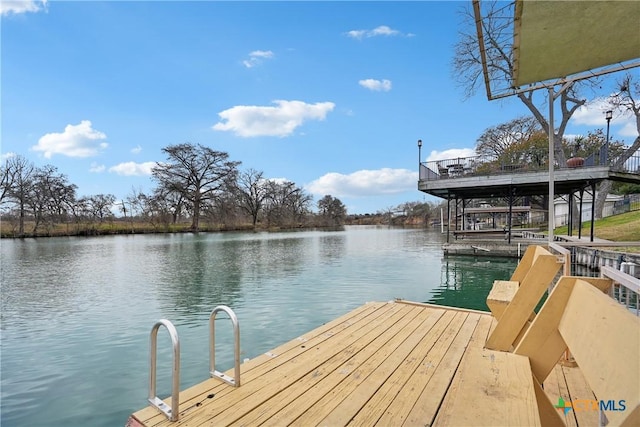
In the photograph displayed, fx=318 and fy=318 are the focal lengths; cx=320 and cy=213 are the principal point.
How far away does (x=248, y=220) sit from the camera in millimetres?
47594

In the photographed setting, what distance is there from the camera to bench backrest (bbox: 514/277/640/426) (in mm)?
918

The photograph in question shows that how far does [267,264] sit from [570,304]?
11777 mm

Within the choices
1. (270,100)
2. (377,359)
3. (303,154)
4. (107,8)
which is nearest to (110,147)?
(270,100)

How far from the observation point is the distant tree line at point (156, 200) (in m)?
30.0

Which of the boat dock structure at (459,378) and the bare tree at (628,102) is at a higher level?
the bare tree at (628,102)

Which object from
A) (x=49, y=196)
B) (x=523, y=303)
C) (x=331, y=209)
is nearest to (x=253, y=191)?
(x=331, y=209)

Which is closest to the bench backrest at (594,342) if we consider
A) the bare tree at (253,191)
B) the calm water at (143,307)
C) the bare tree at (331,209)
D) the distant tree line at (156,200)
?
the calm water at (143,307)

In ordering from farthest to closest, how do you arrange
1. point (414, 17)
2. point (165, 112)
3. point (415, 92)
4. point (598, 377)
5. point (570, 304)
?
1. point (165, 112)
2. point (415, 92)
3. point (414, 17)
4. point (570, 304)
5. point (598, 377)

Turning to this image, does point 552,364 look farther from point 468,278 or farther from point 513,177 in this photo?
point 513,177

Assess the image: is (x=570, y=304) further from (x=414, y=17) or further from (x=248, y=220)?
(x=248, y=220)

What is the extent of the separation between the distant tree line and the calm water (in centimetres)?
2211

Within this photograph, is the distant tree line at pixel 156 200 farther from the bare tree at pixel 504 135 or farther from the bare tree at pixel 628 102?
the bare tree at pixel 628 102

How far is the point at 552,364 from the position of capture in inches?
77.9

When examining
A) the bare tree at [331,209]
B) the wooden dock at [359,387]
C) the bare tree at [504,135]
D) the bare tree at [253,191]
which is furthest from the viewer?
the bare tree at [331,209]
